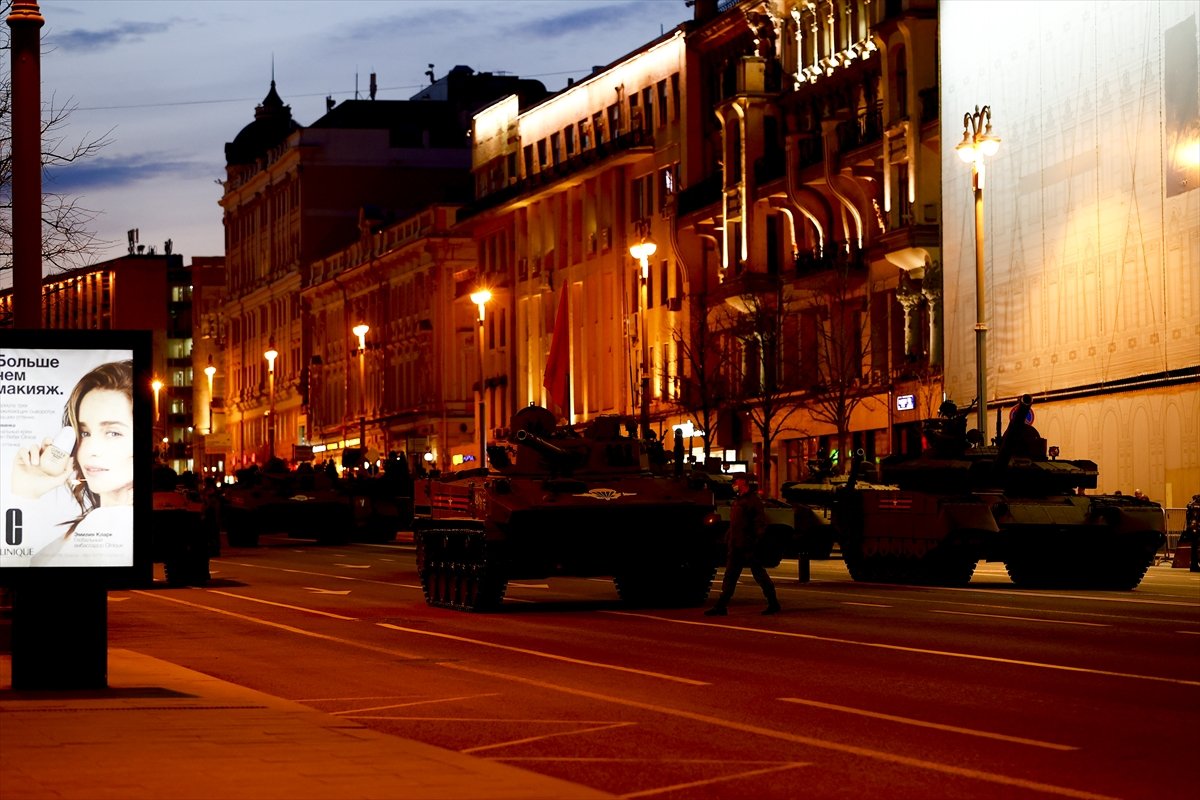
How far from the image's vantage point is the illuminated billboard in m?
14.9

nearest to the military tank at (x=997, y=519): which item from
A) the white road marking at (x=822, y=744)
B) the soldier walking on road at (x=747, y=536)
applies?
the soldier walking on road at (x=747, y=536)

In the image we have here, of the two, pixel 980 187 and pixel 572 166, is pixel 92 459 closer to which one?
pixel 980 187

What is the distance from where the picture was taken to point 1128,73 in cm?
4753

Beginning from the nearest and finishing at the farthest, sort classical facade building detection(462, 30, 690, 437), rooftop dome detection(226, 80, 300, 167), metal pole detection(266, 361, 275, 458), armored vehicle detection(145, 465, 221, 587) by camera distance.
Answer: armored vehicle detection(145, 465, 221, 587), classical facade building detection(462, 30, 690, 437), metal pole detection(266, 361, 275, 458), rooftop dome detection(226, 80, 300, 167)

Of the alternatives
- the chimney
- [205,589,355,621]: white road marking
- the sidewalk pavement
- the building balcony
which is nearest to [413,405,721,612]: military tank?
[205,589,355,621]: white road marking

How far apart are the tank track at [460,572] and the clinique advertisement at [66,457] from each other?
13214 mm

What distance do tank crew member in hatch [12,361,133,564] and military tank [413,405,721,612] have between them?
43.4 ft

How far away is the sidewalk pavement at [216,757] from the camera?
10.7 m

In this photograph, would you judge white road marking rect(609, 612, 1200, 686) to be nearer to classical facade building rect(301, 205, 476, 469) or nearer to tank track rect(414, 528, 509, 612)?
tank track rect(414, 528, 509, 612)

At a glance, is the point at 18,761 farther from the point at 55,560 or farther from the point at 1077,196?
the point at 1077,196

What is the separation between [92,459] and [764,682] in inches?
204

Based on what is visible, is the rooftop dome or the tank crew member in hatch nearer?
the tank crew member in hatch

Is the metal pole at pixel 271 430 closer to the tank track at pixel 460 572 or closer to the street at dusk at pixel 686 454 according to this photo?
the street at dusk at pixel 686 454

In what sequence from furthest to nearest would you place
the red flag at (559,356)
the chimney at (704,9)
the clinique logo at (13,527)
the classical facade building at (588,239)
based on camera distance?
the classical facade building at (588,239) < the chimney at (704,9) < the red flag at (559,356) < the clinique logo at (13,527)
